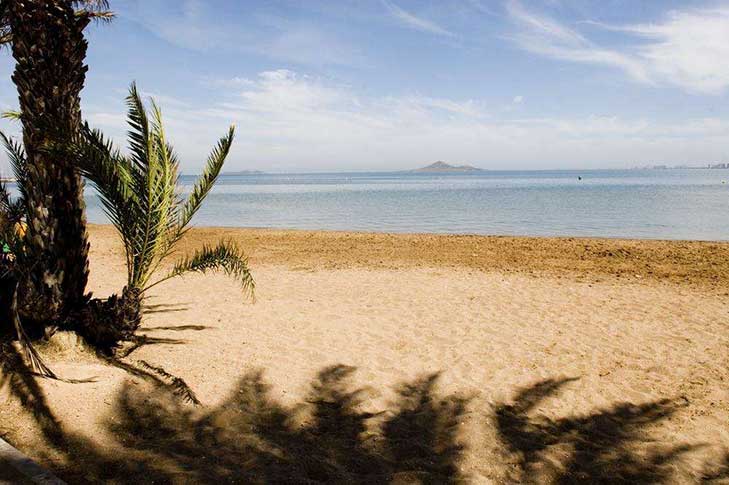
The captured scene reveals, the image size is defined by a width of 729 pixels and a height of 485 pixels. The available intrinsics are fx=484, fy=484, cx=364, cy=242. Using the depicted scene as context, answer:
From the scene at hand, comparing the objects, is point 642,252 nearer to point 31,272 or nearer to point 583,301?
point 583,301

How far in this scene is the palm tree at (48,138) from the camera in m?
4.79

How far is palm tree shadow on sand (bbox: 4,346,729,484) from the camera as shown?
3.64 meters

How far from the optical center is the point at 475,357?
6.47m

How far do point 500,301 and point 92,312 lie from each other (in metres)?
6.96

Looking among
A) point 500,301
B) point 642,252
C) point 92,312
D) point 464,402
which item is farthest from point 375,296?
point 642,252

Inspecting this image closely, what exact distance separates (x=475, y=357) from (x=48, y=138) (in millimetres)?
5501

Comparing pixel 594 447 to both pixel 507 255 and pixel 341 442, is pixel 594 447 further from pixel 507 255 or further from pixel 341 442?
pixel 507 255

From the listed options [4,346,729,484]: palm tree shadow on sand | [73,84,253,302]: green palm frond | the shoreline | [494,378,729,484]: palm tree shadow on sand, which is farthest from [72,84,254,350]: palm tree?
the shoreline

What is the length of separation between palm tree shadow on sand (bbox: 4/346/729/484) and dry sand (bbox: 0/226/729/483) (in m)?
0.03

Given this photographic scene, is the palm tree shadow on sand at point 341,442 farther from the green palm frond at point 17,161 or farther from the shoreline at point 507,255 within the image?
the shoreline at point 507,255

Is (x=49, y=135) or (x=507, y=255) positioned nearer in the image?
(x=49, y=135)

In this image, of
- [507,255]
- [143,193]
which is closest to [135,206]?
[143,193]

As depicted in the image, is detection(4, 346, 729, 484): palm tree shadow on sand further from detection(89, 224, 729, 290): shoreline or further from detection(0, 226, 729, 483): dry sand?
detection(89, 224, 729, 290): shoreline

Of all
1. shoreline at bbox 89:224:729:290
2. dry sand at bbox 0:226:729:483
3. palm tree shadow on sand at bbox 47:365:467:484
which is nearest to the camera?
palm tree shadow on sand at bbox 47:365:467:484
